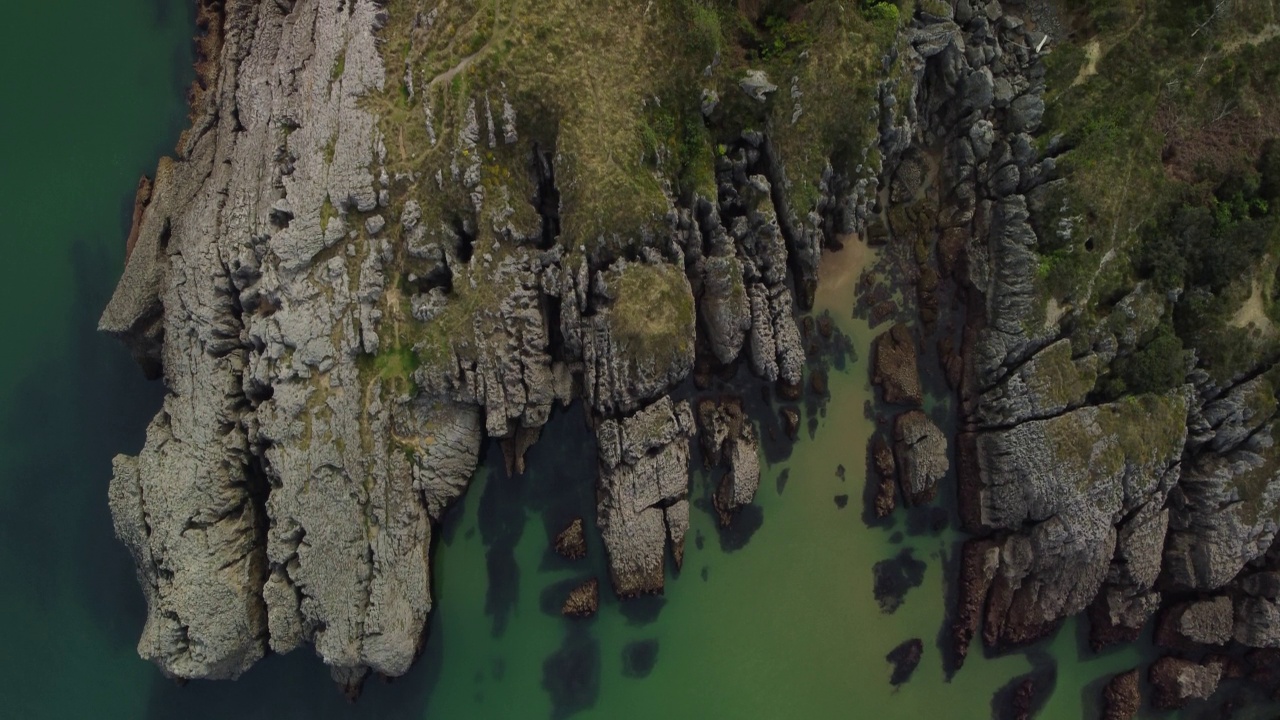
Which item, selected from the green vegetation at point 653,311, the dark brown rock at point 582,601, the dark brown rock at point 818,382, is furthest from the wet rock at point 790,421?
the dark brown rock at point 582,601

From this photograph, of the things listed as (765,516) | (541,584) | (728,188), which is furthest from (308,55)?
(765,516)

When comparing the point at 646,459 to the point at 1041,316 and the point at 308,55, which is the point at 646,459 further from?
the point at 308,55

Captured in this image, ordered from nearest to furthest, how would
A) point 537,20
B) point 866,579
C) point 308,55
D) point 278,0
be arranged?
1. point 537,20
2. point 308,55
3. point 278,0
4. point 866,579

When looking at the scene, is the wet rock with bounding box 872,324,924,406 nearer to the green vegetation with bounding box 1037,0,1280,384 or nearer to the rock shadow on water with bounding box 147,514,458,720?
the green vegetation with bounding box 1037,0,1280,384

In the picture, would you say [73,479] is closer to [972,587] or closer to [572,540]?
[572,540]

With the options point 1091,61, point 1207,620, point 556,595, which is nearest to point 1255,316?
point 1091,61

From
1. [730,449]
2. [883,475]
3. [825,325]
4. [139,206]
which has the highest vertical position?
[139,206]

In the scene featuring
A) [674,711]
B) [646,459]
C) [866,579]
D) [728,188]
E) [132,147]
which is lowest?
[674,711]

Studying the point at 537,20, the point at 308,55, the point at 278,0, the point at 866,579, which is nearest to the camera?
the point at 537,20
